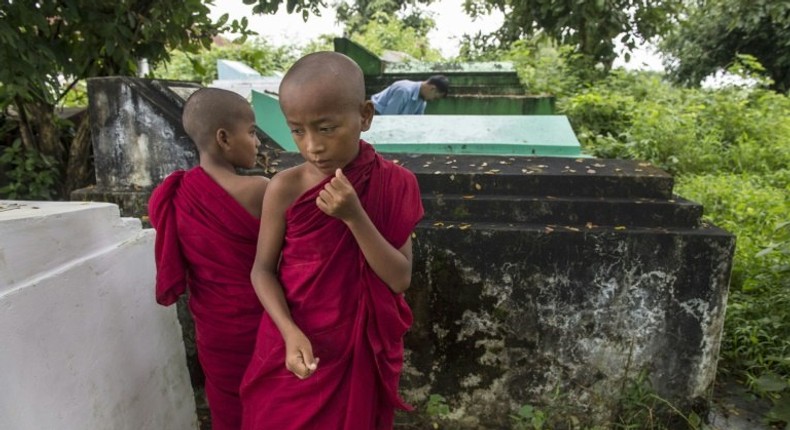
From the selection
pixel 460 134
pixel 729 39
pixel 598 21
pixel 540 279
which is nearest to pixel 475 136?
pixel 460 134

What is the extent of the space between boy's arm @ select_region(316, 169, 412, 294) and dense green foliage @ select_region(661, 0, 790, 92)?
1016 centimetres

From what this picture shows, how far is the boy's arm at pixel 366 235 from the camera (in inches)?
45.3

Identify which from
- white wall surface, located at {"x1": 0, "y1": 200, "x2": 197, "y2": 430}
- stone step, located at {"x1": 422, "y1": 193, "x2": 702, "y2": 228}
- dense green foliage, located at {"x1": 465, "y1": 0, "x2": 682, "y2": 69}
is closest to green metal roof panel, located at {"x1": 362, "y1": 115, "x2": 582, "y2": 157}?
stone step, located at {"x1": 422, "y1": 193, "x2": 702, "y2": 228}

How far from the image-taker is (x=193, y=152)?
229 centimetres

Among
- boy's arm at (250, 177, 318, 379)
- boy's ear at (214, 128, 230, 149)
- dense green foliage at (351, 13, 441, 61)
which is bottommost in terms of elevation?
boy's arm at (250, 177, 318, 379)

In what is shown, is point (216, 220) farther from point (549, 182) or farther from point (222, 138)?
point (549, 182)

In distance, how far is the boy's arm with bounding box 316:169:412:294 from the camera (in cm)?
115

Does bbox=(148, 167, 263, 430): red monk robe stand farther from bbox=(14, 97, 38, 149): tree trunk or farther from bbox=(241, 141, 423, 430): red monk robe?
bbox=(14, 97, 38, 149): tree trunk

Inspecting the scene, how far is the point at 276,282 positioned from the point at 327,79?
0.59 m

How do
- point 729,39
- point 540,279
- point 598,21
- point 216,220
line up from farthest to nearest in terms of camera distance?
point 729,39 < point 598,21 < point 540,279 < point 216,220

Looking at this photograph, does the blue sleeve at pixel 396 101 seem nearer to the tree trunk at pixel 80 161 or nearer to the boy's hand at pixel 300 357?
the tree trunk at pixel 80 161

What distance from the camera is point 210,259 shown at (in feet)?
5.31

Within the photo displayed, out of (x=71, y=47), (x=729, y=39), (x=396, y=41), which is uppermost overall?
(x=396, y=41)

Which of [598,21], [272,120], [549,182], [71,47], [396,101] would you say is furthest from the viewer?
[598,21]
